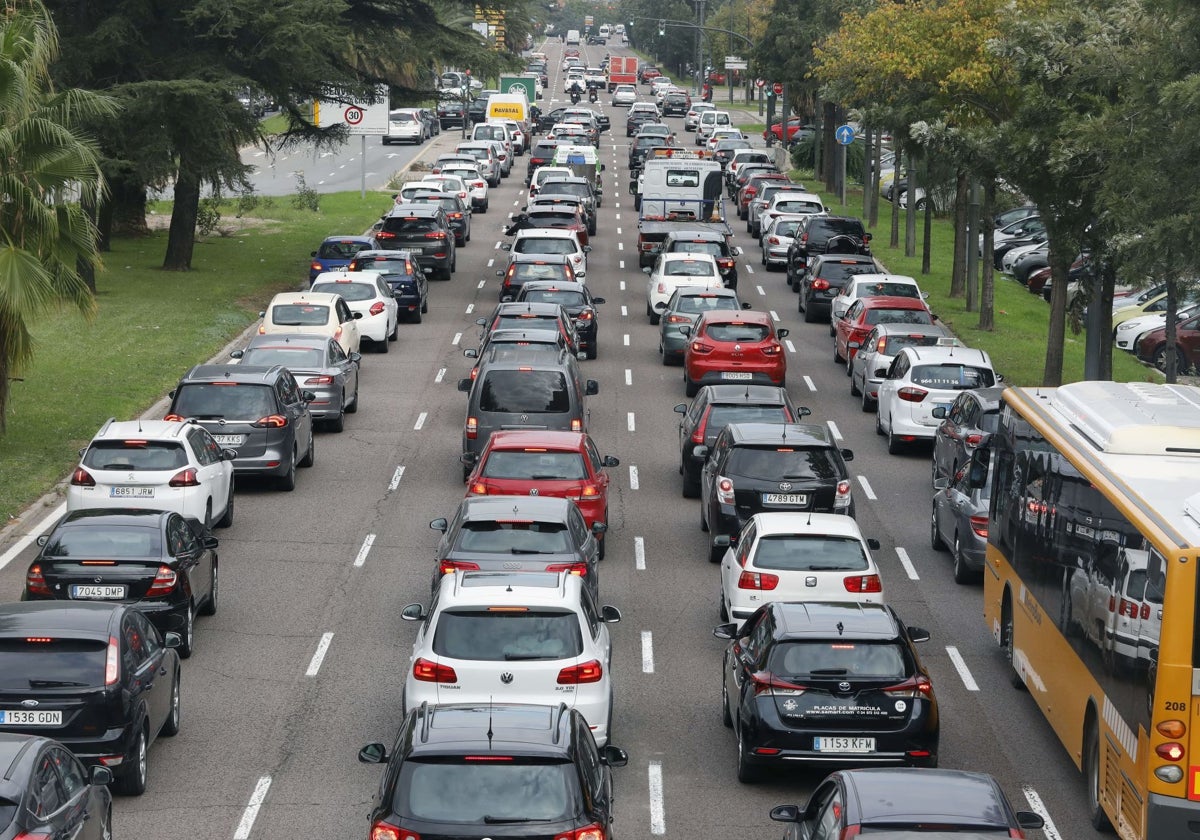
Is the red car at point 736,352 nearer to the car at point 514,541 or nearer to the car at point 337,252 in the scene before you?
the car at point 337,252

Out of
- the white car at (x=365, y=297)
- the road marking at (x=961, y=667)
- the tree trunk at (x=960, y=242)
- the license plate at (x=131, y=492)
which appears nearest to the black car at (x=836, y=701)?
the road marking at (x=961, y=667)

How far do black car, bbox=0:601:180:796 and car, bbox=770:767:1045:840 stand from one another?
18.0 ft

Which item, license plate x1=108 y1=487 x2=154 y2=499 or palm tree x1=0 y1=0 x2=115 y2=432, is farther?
palm tree x1=0 y1=0 x2=115 y2=432

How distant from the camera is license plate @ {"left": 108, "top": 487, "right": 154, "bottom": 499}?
20.8 m

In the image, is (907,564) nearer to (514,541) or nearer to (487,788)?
(514,541)

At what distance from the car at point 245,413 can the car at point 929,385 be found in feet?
31.0

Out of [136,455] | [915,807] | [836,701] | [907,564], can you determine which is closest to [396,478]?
[136,455]

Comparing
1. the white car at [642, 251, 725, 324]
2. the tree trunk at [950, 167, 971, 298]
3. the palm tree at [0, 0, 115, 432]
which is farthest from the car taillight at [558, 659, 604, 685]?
the tree trunk at [950, 167, 971, 298]

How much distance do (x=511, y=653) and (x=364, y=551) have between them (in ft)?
28.4

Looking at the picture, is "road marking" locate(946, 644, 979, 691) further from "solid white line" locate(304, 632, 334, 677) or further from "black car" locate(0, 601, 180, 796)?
"black car" locate(0, 601, 180, 796)

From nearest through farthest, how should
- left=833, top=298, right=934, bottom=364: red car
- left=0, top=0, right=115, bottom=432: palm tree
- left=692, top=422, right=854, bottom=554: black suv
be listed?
left=692, top=422, right=854, bottom=554: black suv → left=0, top=0, right=115, bottom=432: palm tree → left=833, top=298, right=934, bottom=364: red car

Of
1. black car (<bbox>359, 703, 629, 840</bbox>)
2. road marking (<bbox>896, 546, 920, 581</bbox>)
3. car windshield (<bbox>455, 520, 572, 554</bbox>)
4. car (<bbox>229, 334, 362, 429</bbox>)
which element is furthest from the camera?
car (<bbox>229, 334, 362, 429</bbox>)

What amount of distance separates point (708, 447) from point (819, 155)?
55.0 m

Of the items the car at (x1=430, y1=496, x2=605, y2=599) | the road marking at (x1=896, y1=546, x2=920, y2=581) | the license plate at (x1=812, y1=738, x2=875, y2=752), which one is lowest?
the road marking at (x1=896, y1=546, x2=920, y2=581)
